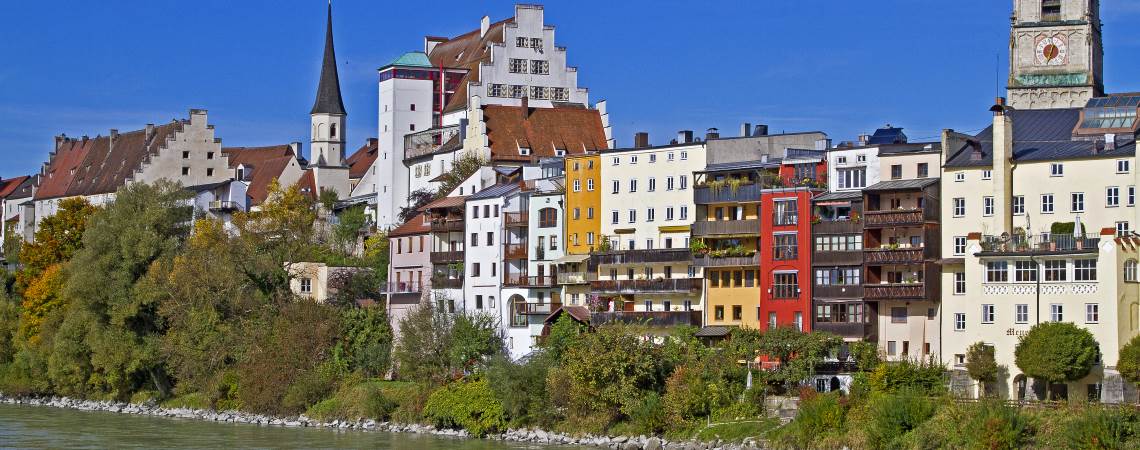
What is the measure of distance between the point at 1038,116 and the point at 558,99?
136 feet

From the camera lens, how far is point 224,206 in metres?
125

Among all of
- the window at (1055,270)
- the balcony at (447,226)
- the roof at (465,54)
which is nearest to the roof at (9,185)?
the roof at (465,54)

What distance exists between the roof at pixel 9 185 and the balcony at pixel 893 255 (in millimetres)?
110012

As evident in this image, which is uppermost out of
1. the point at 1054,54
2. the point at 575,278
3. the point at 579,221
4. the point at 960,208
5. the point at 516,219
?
the point at 1054,54

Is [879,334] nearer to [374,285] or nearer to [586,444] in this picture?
[586,444]

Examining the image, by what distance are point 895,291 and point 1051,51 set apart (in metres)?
26.0

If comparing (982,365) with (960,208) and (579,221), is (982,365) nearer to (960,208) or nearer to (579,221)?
(960,208)

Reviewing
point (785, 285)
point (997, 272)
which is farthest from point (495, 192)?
point (997, 272)

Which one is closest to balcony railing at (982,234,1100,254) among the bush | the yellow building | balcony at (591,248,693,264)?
balcony at (591,248,693,264)

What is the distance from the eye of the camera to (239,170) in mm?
137125

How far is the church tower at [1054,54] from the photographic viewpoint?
8919 centimetres

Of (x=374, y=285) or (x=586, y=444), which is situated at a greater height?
(x=374, y=285)

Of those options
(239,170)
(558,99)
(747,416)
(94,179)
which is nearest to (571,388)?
(747,416)

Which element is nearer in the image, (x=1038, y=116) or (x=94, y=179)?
(x=1038, y=116)
